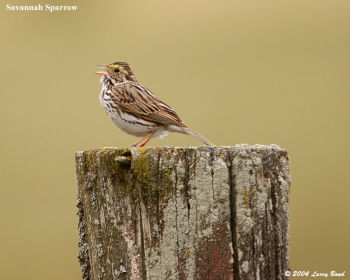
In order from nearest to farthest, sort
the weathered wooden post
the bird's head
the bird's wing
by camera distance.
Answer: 1. the weathered wooden post
2. the bird's wing
3. the bird's head

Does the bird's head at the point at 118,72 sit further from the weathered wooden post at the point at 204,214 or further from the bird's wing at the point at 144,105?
the weathered wooden post at the point at 204,214

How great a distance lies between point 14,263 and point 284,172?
248 inches

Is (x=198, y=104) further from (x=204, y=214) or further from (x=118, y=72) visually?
(x=204, y=214)

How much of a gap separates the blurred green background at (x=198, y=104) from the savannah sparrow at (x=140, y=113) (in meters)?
2.30

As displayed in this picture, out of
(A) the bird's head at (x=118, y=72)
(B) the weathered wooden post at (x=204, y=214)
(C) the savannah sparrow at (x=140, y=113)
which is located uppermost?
(A) the bird's head at (x=118, y=72)

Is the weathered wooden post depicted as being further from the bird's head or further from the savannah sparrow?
the bird's head

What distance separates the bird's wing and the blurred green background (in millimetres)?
2378

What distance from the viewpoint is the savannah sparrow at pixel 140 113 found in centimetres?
740

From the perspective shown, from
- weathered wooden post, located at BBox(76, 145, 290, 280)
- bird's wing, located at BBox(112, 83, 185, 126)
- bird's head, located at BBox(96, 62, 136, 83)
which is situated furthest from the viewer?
bird's head, located at BBox(96, 62, 136, 83)

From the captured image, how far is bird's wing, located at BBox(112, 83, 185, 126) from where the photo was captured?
24.2ft

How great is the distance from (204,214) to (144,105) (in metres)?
3.60

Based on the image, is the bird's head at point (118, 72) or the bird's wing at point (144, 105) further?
the bird's head at point (118, 72)

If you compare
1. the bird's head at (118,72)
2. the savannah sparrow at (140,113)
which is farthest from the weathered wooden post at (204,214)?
the bird's head at (118,72)

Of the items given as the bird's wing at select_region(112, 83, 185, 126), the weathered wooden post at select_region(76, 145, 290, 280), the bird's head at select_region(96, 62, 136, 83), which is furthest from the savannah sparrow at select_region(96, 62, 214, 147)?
the weathered wooden post at select_region(76, 145, 290, 280)
